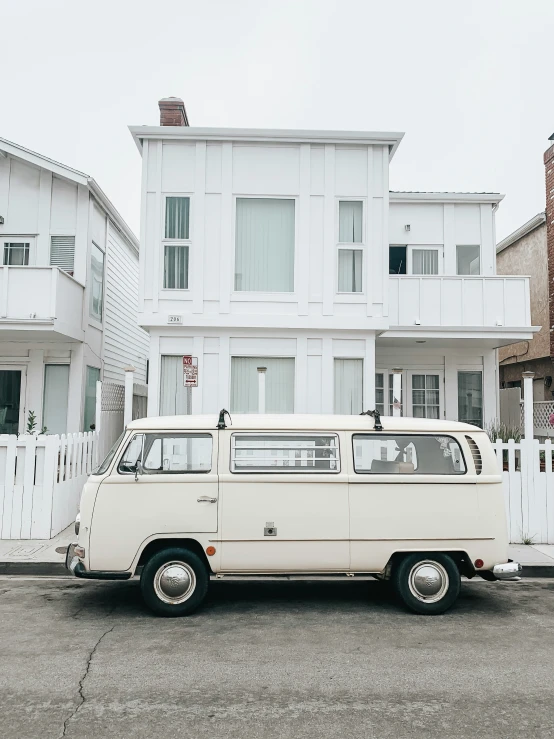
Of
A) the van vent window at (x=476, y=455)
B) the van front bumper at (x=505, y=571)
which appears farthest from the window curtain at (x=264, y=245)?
the van front bumper at (x=505, y=571)

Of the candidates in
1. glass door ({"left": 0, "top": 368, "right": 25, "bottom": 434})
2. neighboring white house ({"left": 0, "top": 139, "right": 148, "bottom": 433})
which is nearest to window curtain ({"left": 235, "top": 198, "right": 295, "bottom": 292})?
neighboring white house ({"left": 0, "top": 139, "right": 148, "bottom": 433})

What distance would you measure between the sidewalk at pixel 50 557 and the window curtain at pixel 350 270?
583 cm

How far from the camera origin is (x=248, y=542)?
19.8ft

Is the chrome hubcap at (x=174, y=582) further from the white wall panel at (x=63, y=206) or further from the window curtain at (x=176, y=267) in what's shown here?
the white wall panel at (x=63, y=206)

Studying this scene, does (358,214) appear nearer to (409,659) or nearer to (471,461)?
(471,461)

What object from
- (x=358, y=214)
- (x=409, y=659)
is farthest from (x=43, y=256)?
(x=409, y=659)

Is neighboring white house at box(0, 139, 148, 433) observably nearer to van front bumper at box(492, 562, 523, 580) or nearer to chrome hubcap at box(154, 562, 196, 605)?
chrome hubcap at box(154, 562, 196, 605)

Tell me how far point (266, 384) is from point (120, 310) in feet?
25.7

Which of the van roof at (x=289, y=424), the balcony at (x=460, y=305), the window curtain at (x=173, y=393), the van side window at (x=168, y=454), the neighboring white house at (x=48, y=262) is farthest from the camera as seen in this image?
the neighboring white house at (x=48, y=262)

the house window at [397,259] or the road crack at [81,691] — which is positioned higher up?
the house window at [397,259]

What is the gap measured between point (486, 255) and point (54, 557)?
38.9ft

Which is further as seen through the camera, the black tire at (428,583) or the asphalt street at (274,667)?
the black tire at (428,583)

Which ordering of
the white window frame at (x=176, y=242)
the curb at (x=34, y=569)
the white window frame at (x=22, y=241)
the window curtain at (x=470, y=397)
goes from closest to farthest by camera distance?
the curb at (x=34, y=569), the white window frame at (x=176, y=242), the white window frame at (x=22, y=241), the window curtain at (x=470, y=397)

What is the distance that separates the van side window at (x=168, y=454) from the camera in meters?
6.14
